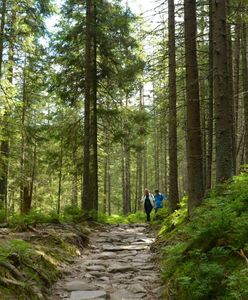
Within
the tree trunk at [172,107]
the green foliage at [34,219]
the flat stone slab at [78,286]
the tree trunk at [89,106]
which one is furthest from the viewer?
the tree trunk at [89,106]

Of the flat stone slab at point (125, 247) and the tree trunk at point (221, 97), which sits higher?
the tree trunk at point (221, 97)

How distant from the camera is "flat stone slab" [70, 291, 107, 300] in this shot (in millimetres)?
5766

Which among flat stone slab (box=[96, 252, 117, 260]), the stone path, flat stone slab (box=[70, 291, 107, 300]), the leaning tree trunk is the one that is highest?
the leaning tree trunk

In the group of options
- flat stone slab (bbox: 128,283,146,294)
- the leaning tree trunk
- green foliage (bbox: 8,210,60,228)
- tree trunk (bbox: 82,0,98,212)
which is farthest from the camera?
tree trunk (bbox: 82,0,98,212)

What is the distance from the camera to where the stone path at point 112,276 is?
6020mm

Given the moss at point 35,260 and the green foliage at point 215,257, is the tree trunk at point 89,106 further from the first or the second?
the green foliage at point 215,257

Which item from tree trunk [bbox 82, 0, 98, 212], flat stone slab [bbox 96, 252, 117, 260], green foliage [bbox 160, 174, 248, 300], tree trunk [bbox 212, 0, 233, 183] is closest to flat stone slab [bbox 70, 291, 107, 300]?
green foliage [bbox 160, 174, 248, 300]

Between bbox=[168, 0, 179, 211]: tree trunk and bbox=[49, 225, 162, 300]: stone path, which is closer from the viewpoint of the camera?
bbox=[49, 225, 162, 300]: stone path

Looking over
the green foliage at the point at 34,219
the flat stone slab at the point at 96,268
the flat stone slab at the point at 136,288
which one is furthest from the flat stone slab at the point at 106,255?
the flat stone slab at the point at 136,288

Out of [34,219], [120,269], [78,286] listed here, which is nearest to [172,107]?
[34,219]

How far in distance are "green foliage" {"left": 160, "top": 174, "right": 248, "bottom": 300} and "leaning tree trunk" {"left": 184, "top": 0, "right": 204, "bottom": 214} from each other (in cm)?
216

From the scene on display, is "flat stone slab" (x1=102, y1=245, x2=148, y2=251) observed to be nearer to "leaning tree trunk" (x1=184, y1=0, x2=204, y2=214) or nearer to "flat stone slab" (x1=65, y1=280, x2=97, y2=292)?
"leaning tree trunk" (x1=184, y1=0, x2=204, y2=214)

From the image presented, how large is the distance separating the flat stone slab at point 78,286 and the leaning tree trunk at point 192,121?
12.0 feet

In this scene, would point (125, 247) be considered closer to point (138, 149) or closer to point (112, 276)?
point (112, 276)
